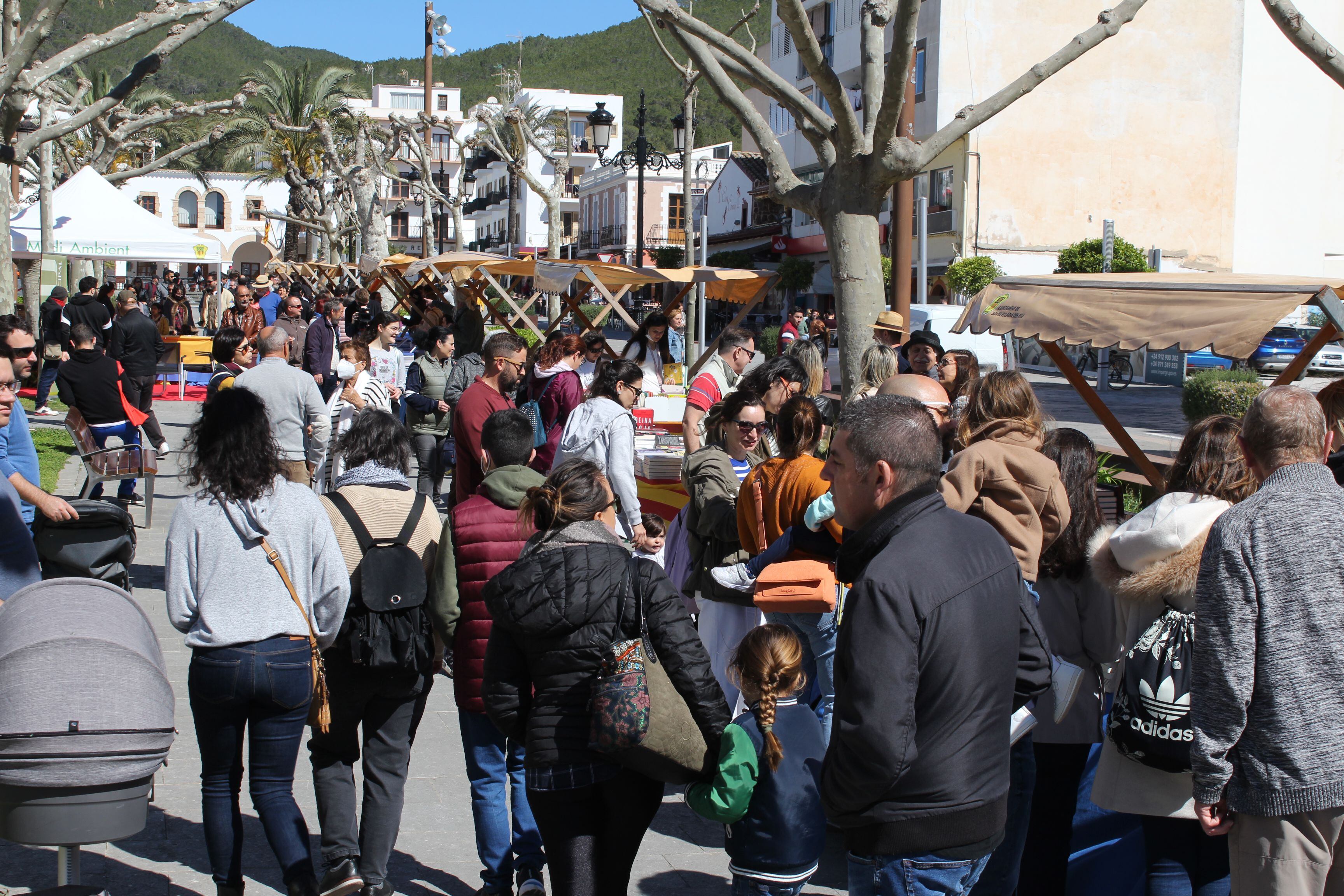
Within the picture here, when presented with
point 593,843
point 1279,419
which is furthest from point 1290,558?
point 593,843

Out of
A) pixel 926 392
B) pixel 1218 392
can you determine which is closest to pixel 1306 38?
pixel 926 392

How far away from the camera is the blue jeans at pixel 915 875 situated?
2.55 m

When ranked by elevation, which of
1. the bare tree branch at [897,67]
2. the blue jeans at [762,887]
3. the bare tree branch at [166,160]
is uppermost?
the bare tree branch at [166,160]

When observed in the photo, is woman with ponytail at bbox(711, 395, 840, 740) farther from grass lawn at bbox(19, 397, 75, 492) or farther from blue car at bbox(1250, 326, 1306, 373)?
blue car at bbox(1250, 326, 1306, 373)

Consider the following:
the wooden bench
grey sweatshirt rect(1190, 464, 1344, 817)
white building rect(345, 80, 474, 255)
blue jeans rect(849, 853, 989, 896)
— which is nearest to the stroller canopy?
blue jeans rect(849, 853, 989, 896)

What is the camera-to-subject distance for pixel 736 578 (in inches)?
180

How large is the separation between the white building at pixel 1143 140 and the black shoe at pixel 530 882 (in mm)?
36808

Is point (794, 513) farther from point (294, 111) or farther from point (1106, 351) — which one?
point (294, 111)

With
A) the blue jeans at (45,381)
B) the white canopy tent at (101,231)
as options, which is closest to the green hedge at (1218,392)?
the white canopy tent at (101,231)

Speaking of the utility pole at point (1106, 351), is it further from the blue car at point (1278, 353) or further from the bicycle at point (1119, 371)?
the blue car at point (1278, 353)

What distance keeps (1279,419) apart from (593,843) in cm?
214

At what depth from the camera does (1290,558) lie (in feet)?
8.79

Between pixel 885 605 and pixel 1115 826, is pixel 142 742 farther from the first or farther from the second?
pixel 1115 826

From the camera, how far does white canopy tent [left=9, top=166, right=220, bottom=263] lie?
1559 cm
